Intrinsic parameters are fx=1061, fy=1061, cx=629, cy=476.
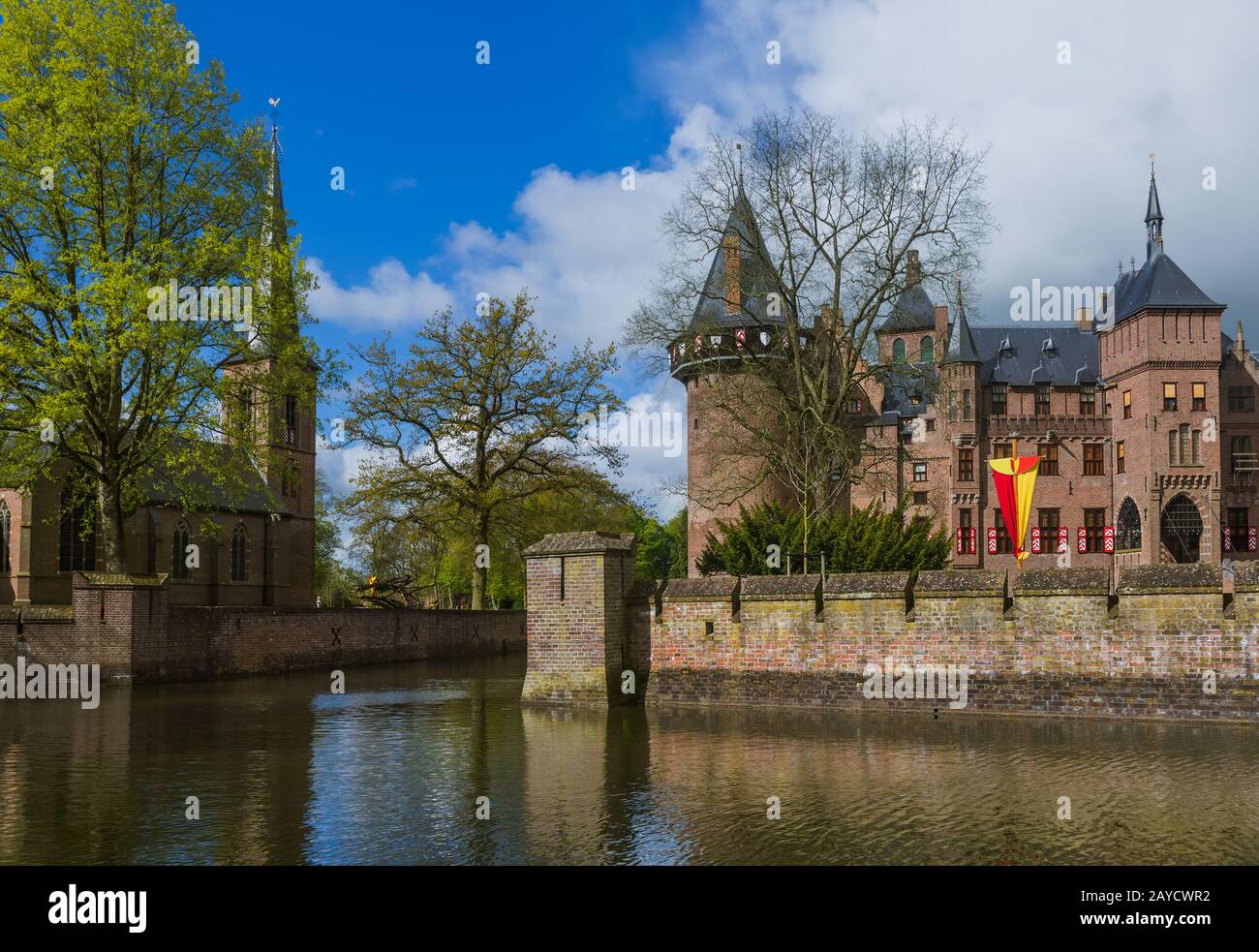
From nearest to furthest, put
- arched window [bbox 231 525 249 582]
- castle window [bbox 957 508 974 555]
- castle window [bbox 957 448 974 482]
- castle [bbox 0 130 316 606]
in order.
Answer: castle [bbox 0 130 316 606] < arched window [bbox 231 525 249 582] < castle window [bbox 957 508 974 555] < castle window [bbox 957 448 974 482]

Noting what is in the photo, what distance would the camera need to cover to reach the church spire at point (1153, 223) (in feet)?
160

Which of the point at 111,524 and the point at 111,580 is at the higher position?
the point at 111,524

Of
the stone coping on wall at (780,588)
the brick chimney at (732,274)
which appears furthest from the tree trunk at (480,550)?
the stone coping on wall at (780,588)

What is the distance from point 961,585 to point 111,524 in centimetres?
1699

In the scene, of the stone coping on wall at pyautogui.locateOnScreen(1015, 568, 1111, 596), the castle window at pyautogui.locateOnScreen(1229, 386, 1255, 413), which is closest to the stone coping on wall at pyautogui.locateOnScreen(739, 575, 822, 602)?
the stone coping on wall at pyautogui.locateOnScreen(1015, 568, 1111, 596)

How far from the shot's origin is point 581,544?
51.6 feet

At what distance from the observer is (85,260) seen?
20.7 metres

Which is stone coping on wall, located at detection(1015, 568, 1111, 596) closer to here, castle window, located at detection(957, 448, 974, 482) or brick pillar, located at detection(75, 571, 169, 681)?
brick pillar, located at detection(75, 571, 169, 681)

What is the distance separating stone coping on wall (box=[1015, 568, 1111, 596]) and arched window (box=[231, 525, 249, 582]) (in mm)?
39148

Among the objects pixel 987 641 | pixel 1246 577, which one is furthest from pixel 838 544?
pixel 1246 577

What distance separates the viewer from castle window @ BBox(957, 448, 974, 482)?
51312 mm

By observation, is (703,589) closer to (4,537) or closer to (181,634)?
(181,634)

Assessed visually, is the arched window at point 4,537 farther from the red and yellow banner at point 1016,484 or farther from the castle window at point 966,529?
the castle window at point 966,529
